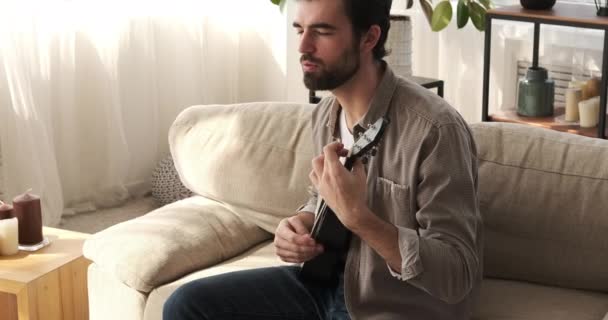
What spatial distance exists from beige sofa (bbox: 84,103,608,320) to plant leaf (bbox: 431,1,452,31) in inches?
51.5

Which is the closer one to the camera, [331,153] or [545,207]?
[331,153]

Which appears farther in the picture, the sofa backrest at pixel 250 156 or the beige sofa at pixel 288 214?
the sofa backrest at pixel 250 156

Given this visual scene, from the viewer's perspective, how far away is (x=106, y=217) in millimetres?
4109

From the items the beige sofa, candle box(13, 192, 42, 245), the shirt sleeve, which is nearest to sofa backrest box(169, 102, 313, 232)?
the beige sofa

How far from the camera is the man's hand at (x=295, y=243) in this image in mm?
1937

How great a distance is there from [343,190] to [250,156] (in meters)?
0.77

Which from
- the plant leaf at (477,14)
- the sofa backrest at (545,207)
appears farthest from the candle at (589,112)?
the sofa backrest at (545,207)

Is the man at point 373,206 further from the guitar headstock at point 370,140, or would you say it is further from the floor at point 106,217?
the floor at point 106,217

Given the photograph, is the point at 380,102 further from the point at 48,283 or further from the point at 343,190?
the point at 48,283

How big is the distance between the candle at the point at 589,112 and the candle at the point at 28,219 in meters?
1.78

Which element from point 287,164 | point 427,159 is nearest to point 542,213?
point 427,159

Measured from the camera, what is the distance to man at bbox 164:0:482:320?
176 cm

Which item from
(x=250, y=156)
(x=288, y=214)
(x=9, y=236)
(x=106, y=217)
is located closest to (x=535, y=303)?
(x=288, y=214)

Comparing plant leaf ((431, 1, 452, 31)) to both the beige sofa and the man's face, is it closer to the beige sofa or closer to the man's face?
the beige sofa
